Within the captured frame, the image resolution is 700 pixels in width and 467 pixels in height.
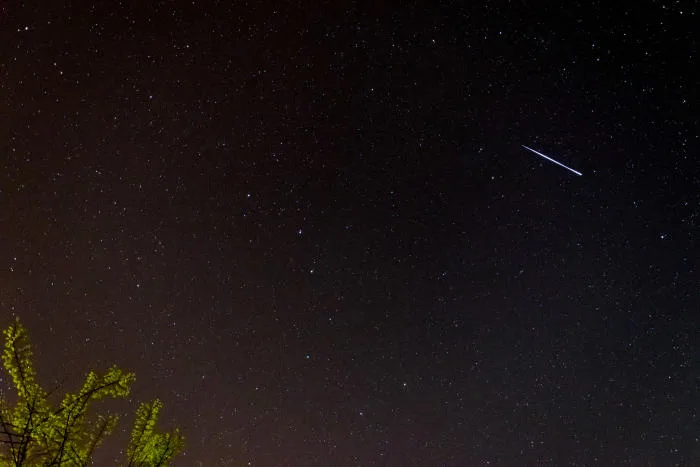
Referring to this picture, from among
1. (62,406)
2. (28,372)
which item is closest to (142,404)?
(62,406)

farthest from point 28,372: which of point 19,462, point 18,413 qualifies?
point 19,462

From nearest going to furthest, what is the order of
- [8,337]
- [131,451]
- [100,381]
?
[8,337] < [100,381] < [131,451]

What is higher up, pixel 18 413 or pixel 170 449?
pixel 18 413

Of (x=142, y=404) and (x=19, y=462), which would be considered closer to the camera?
(x=19, y=462)

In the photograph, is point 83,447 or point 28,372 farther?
point 83,447

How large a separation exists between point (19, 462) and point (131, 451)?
1.05 meters

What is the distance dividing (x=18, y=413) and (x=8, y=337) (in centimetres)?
61

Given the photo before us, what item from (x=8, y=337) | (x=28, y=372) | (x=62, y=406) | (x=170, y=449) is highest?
(x=8, y=337)

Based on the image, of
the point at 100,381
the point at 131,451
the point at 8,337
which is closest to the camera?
the point at 8,337

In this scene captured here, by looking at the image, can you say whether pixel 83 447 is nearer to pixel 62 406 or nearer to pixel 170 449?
pixel 62 406

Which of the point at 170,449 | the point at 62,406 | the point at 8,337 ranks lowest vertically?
the point at 170,449

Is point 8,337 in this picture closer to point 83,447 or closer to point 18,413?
point 18,413

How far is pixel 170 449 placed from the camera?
5.34m

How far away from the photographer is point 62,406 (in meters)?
4.60
